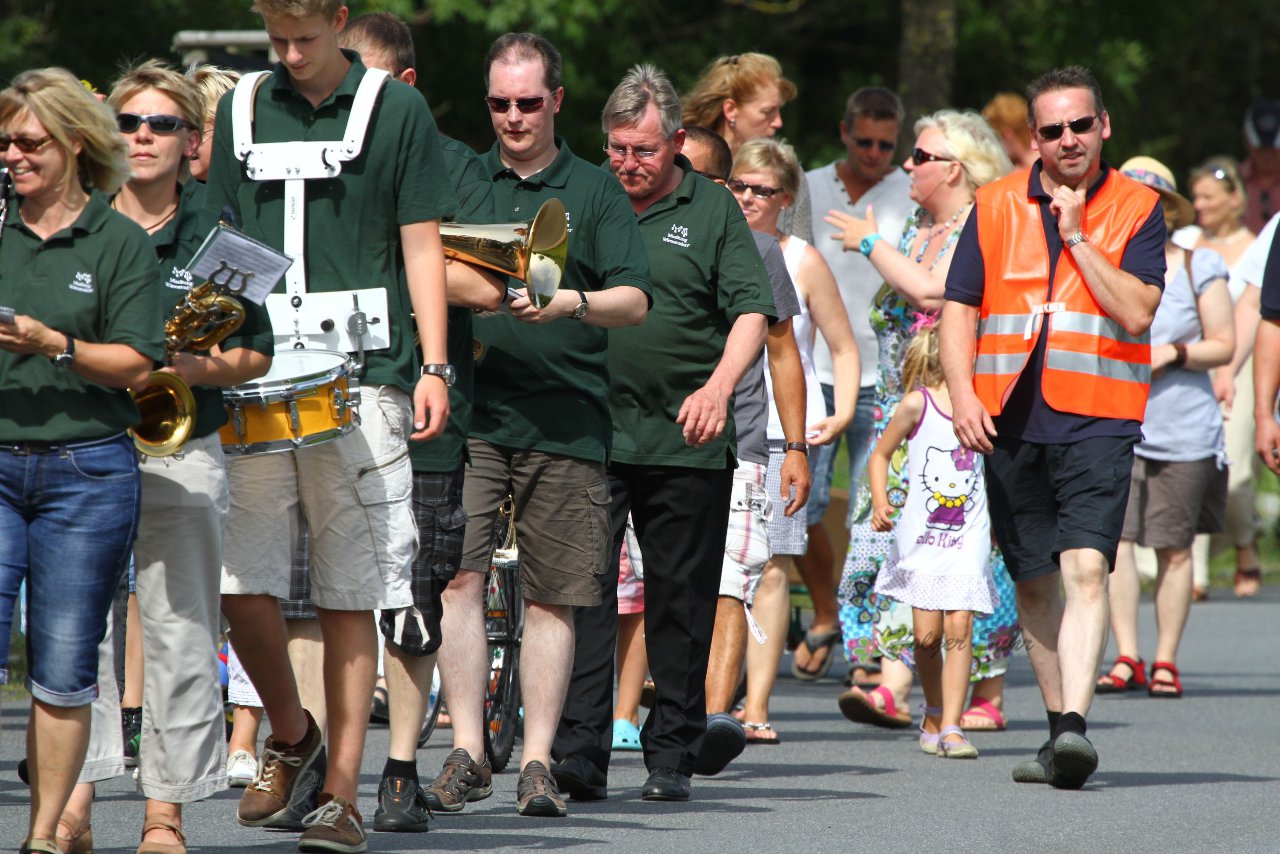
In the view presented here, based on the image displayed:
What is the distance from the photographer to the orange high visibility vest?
25.3ft

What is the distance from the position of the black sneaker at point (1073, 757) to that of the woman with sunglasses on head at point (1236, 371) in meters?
5.35

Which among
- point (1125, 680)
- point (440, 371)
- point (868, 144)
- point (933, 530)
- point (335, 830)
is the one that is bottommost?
point (1125, 680)

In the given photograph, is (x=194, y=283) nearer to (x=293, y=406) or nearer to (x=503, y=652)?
(x=293, y=406)

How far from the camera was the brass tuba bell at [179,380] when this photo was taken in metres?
5.38

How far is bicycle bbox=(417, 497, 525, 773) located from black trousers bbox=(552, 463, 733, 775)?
665 millimetres

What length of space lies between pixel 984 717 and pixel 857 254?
2.85 metres

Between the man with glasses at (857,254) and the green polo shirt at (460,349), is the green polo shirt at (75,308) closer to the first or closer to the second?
the green polo shirt at (460,349)

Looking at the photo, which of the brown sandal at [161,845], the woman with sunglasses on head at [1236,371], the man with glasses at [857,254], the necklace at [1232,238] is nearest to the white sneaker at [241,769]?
the brown sandal at [161,845]

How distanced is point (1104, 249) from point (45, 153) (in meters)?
3.85

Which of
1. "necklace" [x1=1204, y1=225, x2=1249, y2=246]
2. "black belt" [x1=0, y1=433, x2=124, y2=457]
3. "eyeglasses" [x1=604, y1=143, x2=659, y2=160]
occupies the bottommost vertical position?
"black belt" [x1=0, y1=433, x2=124, y2=457]

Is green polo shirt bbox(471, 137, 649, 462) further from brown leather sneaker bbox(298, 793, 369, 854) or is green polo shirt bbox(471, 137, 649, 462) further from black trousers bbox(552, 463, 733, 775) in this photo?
brown leather sneaker bbox(298, 793, 369, 854)

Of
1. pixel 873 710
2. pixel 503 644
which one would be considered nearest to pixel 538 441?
pixel 503 644

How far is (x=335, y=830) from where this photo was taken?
5730 mm

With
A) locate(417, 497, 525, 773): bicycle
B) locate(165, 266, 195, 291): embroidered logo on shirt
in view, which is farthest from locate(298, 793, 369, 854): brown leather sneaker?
locate(417, 497, 525, 773): bicycle
